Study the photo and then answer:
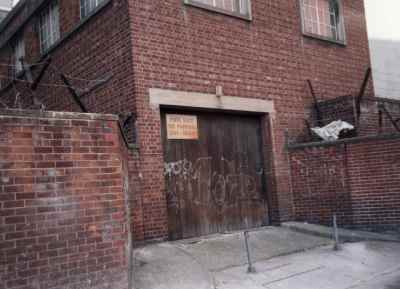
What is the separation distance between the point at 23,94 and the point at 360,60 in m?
11.0

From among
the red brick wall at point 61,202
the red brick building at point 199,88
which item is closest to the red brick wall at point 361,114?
the red brick building at point 199,88

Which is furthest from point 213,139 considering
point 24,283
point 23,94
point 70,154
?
point 23,94

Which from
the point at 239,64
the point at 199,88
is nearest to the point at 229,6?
the point at 239,64

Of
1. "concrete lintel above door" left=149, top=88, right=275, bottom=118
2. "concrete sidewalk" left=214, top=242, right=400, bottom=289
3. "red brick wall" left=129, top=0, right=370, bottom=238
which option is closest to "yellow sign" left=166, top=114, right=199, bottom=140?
"concrete lintel above door" left=149, top=88, right=275, bottom=118

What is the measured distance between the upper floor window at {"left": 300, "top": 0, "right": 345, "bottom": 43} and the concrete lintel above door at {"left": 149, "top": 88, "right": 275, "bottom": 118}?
120 inches

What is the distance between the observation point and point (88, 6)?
9.76 metres

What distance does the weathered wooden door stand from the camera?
8.34 m

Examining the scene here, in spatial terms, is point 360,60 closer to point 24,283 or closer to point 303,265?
point 303,265

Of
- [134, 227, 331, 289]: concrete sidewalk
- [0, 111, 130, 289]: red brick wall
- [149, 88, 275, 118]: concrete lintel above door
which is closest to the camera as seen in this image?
[0, 111, 130, 289]: red brick wall

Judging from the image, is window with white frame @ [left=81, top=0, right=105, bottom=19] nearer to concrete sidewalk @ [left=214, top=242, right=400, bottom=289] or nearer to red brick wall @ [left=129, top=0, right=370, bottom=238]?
red brick wall @ [left=129, top=0, right=370, bottom=238]

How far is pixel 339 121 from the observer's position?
10359 mm

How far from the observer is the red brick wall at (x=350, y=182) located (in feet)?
29.1

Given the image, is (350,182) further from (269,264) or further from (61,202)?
(61,202)

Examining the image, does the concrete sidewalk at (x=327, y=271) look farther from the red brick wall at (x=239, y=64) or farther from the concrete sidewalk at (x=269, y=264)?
the red brick wall at (x=239, y=64)
